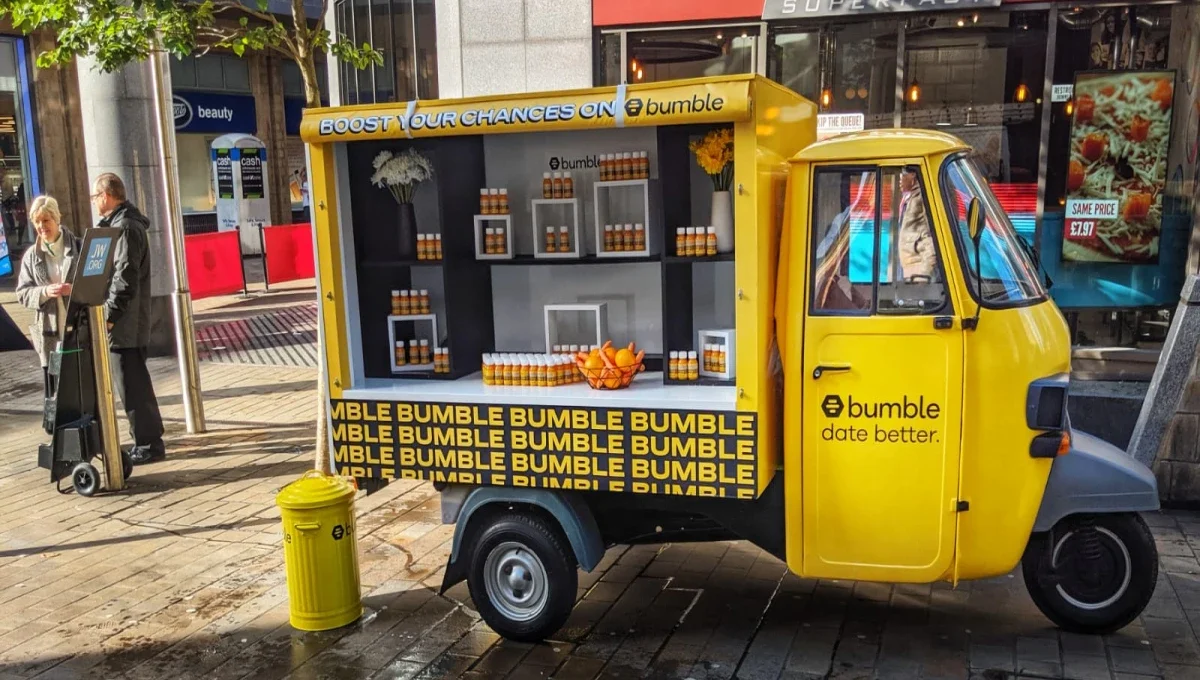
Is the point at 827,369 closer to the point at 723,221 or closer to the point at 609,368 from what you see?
the point at 723,221

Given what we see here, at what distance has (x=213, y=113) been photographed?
2511 centimetres

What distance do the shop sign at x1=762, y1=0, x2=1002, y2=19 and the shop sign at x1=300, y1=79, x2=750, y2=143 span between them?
4333mm

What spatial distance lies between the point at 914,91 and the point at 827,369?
15.5ft

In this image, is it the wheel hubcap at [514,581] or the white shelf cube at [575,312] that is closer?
the wheel hubcap at [514,581]

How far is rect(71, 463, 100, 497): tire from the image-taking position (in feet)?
24.3

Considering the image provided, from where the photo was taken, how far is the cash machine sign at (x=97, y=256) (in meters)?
7.13

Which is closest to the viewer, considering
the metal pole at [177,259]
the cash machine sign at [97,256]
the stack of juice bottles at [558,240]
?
the stack of juice bottles at [558,240]

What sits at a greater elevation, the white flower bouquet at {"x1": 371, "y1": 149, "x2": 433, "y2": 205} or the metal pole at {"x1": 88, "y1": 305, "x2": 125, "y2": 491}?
the white flower bouquet at {"x1": 371, "y1": 149, "x2": 433, "y2": 205}

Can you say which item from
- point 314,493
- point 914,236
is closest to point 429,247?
point 314,493

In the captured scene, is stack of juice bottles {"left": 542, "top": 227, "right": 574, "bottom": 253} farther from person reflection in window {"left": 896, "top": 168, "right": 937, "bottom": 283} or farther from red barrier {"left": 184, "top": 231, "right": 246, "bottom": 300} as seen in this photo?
red barrier {"left": 184, "top": 231, "right": 246, "bottom": 300}

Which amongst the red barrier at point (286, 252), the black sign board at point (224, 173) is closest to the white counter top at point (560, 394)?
the red barrier at point (286, 252)

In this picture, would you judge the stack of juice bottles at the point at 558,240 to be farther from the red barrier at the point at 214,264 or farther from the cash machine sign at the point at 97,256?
the red barrier at the point at 214,264

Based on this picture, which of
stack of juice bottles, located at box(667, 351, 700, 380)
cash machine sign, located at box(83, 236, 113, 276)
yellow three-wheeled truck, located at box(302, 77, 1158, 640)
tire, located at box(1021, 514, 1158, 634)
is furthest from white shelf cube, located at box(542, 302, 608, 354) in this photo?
cash machine sign, located at box(83, 236, 113, 276)

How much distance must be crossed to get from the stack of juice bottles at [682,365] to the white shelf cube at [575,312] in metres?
0.48
